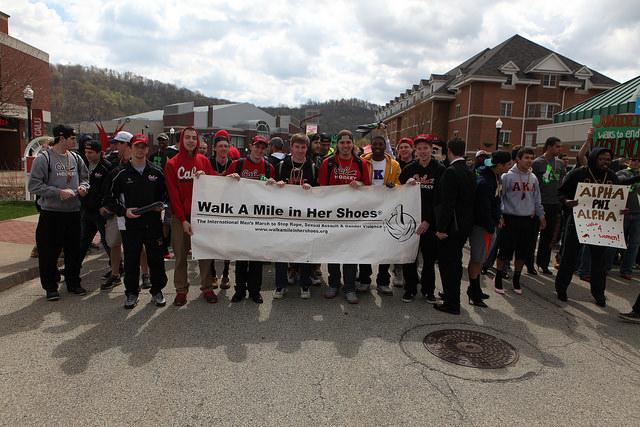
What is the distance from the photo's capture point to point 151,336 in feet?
14.2

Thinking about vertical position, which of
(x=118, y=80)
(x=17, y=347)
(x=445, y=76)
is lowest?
(x=17, y=347)

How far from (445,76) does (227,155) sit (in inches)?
2180

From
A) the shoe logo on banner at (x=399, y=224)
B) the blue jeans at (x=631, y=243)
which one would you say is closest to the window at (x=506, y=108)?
the blue jeans at (x=631, y=243)

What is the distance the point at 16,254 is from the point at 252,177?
4.61 m

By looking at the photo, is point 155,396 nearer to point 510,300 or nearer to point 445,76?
point 510,300

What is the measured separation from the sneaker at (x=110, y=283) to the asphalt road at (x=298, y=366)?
278 millimetres

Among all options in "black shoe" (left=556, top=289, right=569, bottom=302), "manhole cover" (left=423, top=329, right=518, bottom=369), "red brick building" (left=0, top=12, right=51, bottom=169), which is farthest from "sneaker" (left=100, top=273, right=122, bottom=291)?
"red brick building" (left=0, top=12, right=51, bottom=169)

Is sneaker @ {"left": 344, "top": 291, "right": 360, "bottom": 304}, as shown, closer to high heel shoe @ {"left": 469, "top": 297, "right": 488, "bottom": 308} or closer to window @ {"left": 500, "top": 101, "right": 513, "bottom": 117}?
high heel shoe @ {"left": 469, "top": 297, "right": 488, "bottom": 308}

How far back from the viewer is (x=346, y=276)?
5.68 m

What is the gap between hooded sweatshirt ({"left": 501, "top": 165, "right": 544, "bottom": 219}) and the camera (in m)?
6.12

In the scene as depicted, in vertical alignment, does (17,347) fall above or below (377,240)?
below

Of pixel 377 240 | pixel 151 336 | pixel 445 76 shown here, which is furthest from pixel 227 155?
pixel 445 76

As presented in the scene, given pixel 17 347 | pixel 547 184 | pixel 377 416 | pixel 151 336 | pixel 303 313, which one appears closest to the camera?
pixel 377 416

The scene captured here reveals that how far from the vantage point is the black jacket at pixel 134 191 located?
5.12 metres
